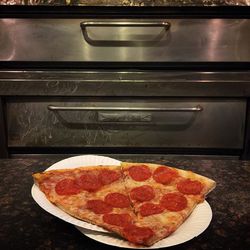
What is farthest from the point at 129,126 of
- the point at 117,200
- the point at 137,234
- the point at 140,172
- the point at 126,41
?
the point at 137,234

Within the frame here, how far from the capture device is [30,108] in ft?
5.11

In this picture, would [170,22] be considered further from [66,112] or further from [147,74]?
[66,112]

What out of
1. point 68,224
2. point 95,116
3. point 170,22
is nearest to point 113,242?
point 68,224

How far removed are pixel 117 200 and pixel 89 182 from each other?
0.09 metres

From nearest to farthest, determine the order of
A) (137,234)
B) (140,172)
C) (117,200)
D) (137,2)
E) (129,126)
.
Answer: (137,234) → (117,200) → (140,172) → (137,2) → (129,126)

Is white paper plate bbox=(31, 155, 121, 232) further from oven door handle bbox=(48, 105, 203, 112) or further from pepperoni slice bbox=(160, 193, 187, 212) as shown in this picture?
oven door handle bbox=(48, 105, 203, 112)

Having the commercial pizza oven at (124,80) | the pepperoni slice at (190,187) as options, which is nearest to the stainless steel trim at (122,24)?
the commercial pizza oven at (124,80)

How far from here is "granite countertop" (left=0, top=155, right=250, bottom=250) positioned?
696 mm

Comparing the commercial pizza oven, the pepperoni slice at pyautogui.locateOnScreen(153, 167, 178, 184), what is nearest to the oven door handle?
the commercial pizza oven

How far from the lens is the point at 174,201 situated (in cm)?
79

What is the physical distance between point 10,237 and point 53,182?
16cm

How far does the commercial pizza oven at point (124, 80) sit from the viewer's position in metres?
1.50

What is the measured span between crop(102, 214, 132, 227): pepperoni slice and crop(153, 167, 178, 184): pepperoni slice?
0.16m

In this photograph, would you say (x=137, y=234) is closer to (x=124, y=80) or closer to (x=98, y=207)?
(x=98, y=207)
